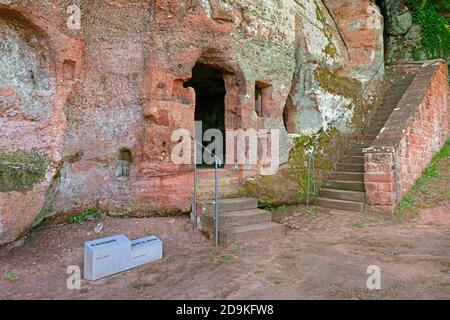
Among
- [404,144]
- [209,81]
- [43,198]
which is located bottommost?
[43,198]

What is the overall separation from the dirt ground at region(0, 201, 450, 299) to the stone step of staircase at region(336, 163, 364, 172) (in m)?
2.07

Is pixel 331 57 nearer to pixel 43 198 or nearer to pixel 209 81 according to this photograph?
pixel 209 81

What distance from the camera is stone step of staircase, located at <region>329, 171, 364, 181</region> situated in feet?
24.9

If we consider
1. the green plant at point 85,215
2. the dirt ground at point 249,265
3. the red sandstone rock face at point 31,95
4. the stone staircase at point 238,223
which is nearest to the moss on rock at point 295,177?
the stone staircase at point 238,223

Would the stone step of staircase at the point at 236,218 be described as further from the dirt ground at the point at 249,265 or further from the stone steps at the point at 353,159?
the stone steps at the point at 353,159

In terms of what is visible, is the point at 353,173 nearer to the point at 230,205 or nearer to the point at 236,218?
the point at 230,205

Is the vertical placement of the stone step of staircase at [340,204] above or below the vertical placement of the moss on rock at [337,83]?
below

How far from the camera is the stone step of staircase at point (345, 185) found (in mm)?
7367

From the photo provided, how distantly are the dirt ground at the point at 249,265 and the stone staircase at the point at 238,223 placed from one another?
182 millimetres

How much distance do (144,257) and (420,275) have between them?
131 inches

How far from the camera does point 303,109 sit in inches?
317

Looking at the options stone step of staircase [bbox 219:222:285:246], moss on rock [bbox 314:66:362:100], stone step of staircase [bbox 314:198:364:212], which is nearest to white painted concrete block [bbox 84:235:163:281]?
stone step of staircase [bbox 219:222:285:246]

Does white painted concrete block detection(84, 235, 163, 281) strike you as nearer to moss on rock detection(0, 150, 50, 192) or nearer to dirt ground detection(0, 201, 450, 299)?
dirt ground detection(0, 201, 450, 299)
